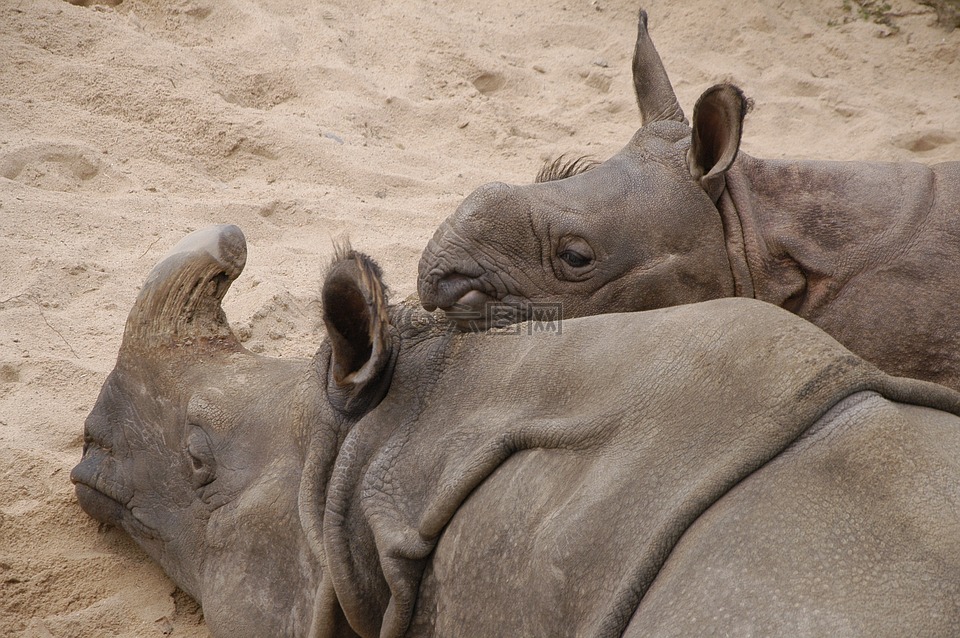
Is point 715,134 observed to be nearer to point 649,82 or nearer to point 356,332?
point 649,82

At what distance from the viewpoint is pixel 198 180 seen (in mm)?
4965

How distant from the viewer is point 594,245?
342 centimetres

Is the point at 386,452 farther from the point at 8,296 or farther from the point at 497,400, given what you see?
Answer: the point at 8,296

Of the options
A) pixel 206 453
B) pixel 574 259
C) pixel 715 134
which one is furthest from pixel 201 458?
pixel 715 134

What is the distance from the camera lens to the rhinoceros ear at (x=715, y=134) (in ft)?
11.3

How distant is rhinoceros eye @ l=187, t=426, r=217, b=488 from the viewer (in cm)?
246

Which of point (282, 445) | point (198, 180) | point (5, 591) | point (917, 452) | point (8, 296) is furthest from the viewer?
point (198, 180)

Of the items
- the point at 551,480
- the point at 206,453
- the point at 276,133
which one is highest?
the point at 551,480

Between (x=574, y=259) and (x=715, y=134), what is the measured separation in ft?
2.01

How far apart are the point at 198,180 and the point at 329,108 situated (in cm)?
101

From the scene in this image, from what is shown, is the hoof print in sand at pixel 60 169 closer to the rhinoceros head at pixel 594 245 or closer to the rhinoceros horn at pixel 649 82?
the rhinoceros head at pixel 594 245

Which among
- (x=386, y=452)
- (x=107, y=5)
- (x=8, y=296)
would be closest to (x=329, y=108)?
(x=107, y=5)

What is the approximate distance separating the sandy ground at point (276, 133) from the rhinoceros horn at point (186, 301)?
1.90ft

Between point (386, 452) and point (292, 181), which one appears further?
point (292, 181)
